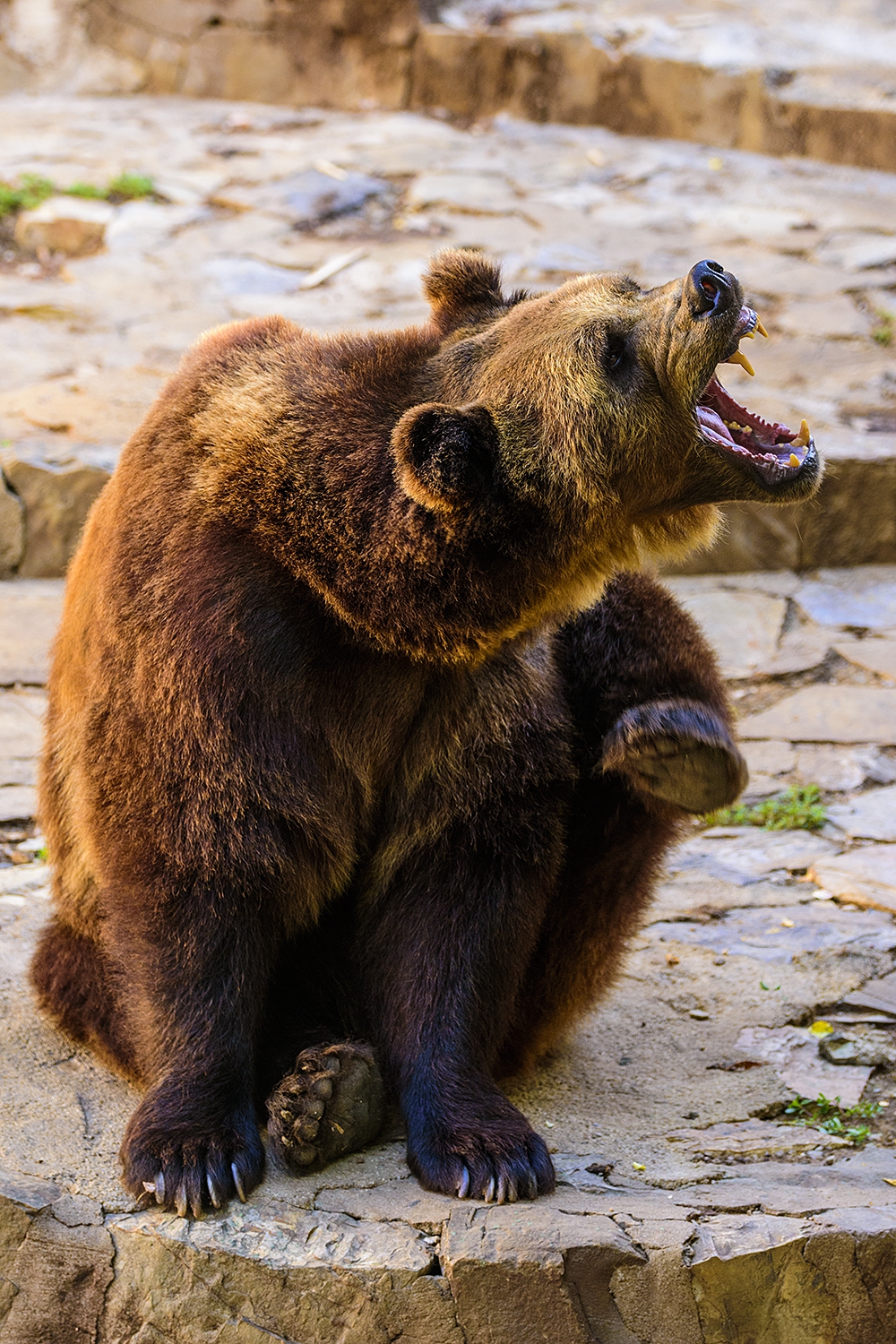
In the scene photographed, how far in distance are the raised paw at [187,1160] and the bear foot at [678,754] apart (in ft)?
3.69

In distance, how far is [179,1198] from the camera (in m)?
2.94

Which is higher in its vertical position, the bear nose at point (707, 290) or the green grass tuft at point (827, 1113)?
the bear nose at point (707, 290)

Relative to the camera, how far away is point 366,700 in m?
3.20

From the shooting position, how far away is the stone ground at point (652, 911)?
291cm

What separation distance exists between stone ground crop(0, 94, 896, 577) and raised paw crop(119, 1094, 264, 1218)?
385 centimetres

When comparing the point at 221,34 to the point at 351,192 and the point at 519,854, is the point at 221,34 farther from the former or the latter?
the point at 519,854

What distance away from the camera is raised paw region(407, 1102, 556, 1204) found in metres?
3.05

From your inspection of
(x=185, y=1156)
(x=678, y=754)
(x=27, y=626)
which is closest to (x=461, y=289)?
(x=678, y=754)

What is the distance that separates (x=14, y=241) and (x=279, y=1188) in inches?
307

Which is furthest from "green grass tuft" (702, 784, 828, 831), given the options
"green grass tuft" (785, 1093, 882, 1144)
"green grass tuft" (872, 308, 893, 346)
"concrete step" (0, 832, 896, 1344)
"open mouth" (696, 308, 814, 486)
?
"green grass tuft" (872, 308, 893, 346)

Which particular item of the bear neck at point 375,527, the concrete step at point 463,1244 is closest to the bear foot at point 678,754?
the bear neck at point 375,527

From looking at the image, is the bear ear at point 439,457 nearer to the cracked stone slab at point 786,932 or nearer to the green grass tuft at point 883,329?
the cracked stone slab at point 786,932

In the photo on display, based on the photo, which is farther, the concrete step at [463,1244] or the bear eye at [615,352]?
the bear eye at [615,352]

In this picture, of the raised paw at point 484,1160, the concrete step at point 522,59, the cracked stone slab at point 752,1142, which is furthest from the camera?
the concrete step at point 522,59
